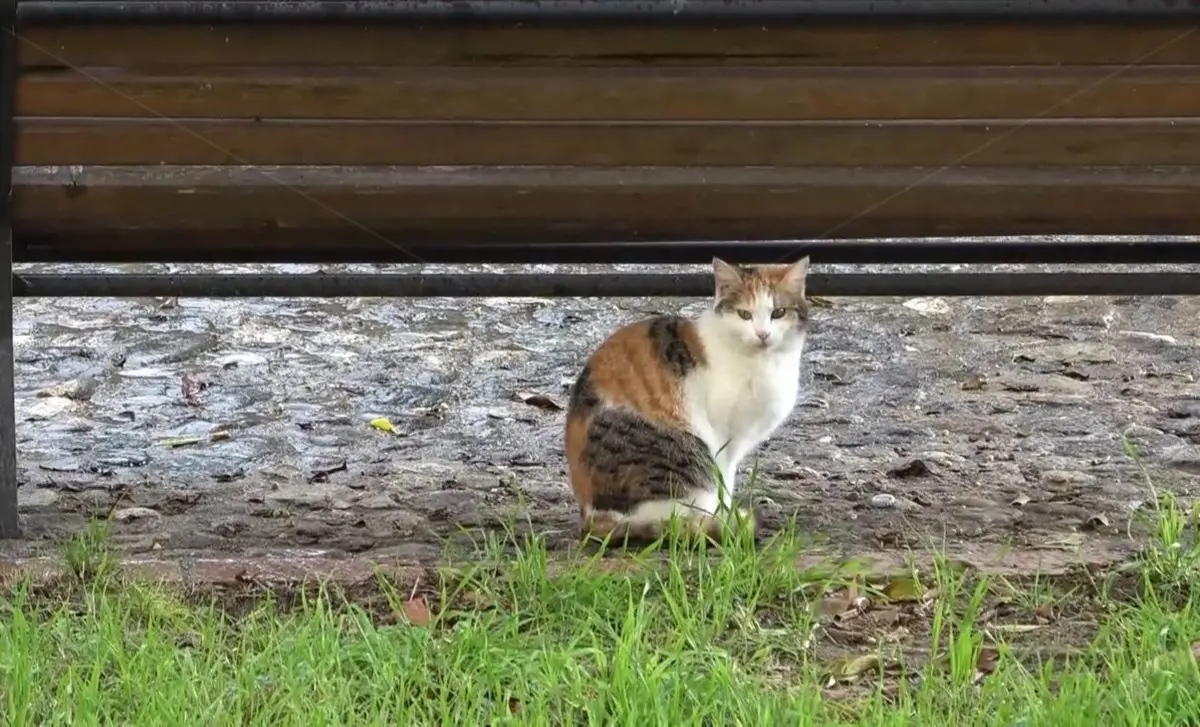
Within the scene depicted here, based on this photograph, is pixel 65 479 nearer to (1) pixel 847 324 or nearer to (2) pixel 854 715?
(2) pixel 854 715

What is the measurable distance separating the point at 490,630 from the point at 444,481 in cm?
136

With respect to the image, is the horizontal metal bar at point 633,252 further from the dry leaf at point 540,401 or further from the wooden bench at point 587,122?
the dry leaf at point 540,401

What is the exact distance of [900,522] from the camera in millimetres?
3627

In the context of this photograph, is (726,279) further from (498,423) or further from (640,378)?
(498,423)

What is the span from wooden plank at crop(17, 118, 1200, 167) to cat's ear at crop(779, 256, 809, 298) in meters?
0.55

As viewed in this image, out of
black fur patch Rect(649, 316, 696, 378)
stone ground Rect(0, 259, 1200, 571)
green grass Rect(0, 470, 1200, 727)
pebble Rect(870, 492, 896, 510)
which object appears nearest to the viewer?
green grass Rect(0, 470, 1200, 727)

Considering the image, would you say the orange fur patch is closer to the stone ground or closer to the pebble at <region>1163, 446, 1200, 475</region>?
the stone ground

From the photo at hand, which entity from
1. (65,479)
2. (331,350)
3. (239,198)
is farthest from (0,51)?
(331,350)

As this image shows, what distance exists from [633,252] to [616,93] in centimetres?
51

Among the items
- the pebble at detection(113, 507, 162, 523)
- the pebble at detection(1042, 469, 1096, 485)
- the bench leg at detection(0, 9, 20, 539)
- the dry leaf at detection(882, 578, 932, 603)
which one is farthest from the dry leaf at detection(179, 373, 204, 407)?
the dry leaf at detection(882, 578, 932, 603)

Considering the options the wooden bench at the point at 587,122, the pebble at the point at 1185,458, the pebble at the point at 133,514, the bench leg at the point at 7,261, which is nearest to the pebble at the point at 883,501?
the pebble at the point at 1185,458

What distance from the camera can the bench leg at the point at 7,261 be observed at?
276 centimetres

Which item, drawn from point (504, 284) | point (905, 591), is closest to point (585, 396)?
point (504, 284)

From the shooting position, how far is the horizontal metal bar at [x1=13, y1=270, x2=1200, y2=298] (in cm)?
325
